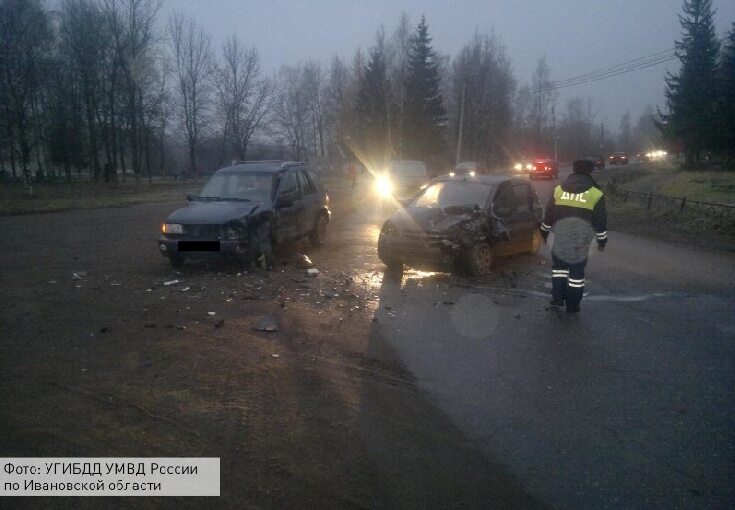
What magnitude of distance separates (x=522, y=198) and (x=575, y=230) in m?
3.68

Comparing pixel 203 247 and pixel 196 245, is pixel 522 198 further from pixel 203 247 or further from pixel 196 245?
pixel 196 245

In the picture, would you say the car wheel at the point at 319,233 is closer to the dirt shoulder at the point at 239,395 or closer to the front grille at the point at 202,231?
the front grille at the point at 202,231

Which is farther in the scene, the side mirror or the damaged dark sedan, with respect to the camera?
the side mirror

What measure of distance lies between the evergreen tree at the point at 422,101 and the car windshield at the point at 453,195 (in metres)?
44.9

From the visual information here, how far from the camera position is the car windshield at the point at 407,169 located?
27477 mm

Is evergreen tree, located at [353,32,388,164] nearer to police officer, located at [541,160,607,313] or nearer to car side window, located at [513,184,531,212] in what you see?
car side window, located at [513,184,531,212]

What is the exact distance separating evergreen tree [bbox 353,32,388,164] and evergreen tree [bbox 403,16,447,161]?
3.19m

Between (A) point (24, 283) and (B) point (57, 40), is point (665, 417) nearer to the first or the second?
(A) point (24, 283)

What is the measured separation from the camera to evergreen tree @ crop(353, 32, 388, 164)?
187ft

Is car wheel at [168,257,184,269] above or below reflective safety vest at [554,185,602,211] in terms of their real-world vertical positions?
below

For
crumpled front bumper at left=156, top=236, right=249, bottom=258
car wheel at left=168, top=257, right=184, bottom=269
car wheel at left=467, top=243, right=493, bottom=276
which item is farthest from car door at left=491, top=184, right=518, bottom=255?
car wheel at left=168, top=257, right=184, bottom=269

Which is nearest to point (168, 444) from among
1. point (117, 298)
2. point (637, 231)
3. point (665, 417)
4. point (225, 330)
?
point (225, 330)

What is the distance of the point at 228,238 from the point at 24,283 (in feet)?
10.2

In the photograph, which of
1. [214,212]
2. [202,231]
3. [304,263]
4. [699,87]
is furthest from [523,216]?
[699,87]
